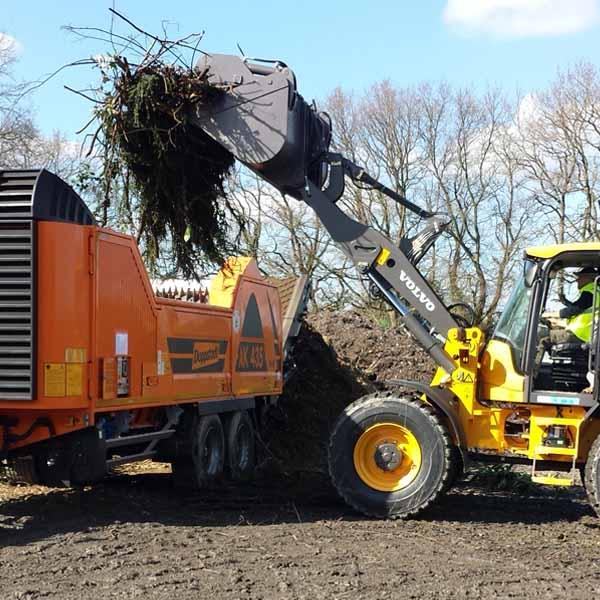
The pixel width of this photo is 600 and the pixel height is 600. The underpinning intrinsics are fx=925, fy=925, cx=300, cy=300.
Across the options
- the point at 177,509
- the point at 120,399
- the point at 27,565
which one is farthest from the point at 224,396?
the point at 27,565

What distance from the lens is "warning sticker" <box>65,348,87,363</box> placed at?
7355mm

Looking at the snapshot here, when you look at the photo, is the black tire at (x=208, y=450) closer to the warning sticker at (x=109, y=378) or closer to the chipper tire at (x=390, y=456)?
the chipper tire at (x=390, y=456)

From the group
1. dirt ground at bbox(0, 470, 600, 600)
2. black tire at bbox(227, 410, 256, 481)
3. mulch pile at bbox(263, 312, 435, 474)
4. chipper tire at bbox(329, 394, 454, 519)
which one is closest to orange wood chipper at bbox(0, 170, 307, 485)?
dirt ground at bbox(0, 470, 600, 600)

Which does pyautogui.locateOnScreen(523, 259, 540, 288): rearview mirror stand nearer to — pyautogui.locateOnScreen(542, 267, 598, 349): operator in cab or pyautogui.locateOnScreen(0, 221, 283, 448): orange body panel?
pyautogui.locateOnScreen(542, 267, 598, 349): operator in cab

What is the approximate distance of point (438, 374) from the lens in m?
8.85

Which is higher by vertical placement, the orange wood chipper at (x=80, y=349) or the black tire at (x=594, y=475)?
the orange wood chipper at (x=80, y=349)

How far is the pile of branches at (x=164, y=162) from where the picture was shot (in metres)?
8.57

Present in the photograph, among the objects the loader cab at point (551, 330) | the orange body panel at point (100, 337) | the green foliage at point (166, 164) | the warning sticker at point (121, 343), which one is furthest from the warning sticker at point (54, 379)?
the loader cab at point (551, 330)

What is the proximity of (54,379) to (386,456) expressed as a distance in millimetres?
3049

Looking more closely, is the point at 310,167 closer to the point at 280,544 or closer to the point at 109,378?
the point at 109,378

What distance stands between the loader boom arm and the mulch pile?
377 cm

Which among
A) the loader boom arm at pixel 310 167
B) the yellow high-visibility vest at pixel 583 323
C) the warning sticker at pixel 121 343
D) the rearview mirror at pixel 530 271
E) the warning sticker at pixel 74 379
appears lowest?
the warning sticker at pixel 74 379

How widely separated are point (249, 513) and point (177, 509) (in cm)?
71

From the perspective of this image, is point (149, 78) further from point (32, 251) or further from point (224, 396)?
point (224, 396)
